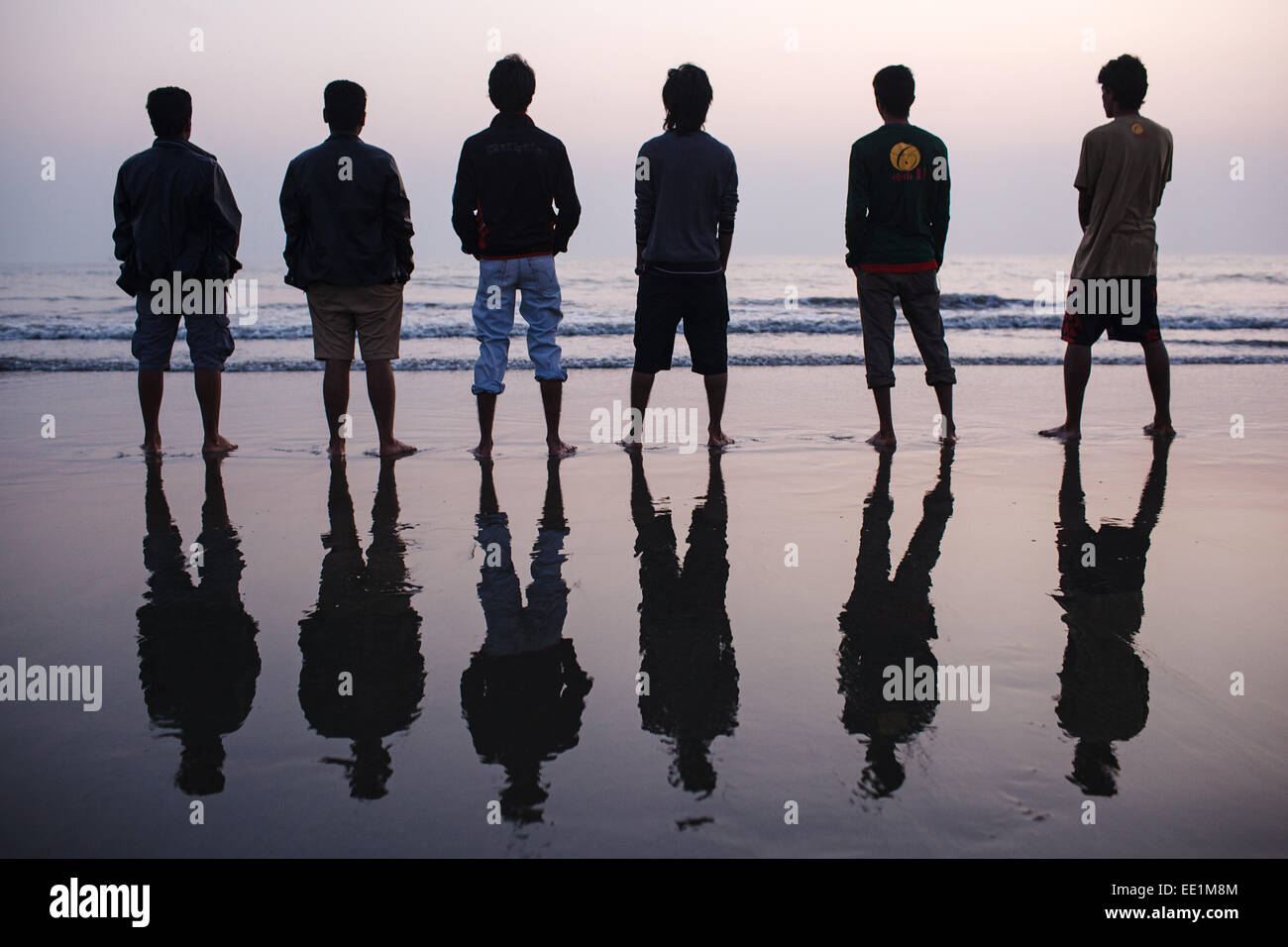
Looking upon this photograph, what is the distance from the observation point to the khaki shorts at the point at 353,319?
5.61 metres

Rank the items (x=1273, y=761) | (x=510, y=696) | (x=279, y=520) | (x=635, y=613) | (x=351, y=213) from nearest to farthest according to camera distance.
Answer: (x=1273, y=761) < (x=510, y=696) < (x=635, y=613) < (x=279, y=520) < (x=351, y=213)

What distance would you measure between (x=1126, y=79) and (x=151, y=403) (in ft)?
18.3

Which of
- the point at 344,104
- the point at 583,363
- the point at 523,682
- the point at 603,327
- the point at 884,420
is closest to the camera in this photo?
the point at 523,682

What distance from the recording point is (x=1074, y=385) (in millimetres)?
6008

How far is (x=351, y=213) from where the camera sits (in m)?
5.46

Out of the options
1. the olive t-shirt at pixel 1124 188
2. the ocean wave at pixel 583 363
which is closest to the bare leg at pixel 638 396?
the olive t-shirt at pixel 1124 188

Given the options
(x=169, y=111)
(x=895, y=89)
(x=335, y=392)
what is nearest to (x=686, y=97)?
(x=895, y=89)

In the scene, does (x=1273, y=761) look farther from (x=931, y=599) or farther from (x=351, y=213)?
(x=351, y=213)

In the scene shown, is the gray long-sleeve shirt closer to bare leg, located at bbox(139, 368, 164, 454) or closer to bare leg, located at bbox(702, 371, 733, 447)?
bare leg, located at bbox(702, 371, 733, 447)

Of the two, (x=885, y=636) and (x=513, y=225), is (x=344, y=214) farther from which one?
(x=885, y=636)
